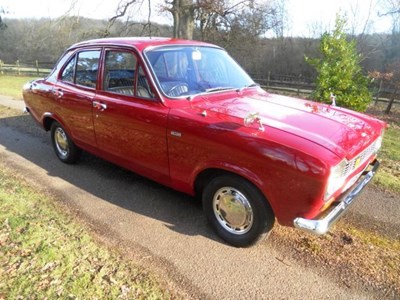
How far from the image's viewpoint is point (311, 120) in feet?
11.1

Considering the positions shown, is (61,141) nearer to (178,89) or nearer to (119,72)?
(119,72)

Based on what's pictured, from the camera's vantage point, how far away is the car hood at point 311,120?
2.99 metres

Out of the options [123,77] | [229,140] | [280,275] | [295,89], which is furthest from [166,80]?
[295,89]

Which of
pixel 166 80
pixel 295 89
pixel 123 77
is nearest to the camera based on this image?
pixel 166 80

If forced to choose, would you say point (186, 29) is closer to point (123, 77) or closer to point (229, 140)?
point (123, 77)

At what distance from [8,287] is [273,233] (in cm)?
255

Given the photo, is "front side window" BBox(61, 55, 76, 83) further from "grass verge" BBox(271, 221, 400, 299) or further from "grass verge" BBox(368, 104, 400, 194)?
"grass verge" BBox(368, 104, 400, 194)

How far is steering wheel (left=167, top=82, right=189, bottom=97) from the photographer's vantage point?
3794 mm

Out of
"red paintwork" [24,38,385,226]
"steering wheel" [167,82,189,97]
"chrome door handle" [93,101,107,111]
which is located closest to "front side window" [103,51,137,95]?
"red paintwork" [24,38,385,226]

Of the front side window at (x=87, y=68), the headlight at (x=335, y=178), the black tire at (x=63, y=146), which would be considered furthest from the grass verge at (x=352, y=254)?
the black tire at (x=63, y=146)

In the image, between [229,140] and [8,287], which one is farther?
[229,140]

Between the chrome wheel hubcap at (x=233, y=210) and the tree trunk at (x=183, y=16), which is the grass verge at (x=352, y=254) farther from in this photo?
the tree trunk at (x=183, y=16)

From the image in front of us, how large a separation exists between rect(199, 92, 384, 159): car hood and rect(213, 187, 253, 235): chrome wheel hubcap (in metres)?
0.72

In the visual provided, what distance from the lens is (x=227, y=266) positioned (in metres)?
3.21
